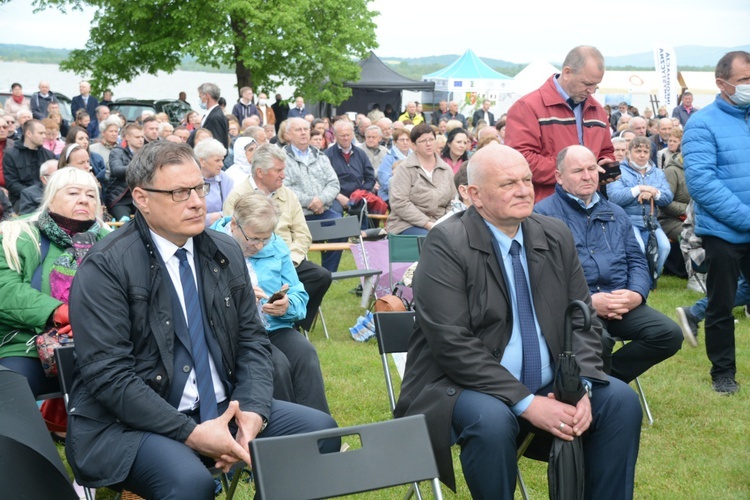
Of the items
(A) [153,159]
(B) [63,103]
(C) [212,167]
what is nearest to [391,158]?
(C) [212,167]

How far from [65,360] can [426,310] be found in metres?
1.52

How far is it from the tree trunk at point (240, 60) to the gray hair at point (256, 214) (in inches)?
954

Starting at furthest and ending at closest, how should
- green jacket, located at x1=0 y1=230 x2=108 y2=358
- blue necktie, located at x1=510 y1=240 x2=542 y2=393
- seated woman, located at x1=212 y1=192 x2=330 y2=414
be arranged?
1. seated woman, located at x1=212 y1=192 x2=330 y2=414
2. green jacket, located at x1=0 y1=230 x2=108 y2=358
3. blue necktie, located at x1=510 y1=240 x2=542 y2=393

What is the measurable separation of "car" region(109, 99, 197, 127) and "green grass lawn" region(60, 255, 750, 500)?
15496 millimetres

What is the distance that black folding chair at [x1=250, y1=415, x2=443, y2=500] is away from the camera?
2607mm

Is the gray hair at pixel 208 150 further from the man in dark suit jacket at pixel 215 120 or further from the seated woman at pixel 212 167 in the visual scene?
the man in dark suit jacket at pixel 215 120

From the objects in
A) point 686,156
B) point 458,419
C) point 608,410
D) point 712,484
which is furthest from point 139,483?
point 686,156

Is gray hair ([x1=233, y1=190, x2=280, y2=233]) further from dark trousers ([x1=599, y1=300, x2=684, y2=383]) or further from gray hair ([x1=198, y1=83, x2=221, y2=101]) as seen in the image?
gray hair ([x1=198, y1=83, x2=221, y2=101])

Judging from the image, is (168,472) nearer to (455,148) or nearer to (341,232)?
(341,232)

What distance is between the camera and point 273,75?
29750 mm

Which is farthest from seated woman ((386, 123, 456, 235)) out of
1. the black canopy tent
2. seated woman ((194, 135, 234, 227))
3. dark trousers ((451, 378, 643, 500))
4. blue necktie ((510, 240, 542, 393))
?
the black canopy tent

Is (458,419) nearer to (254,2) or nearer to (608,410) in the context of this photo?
(608,410)

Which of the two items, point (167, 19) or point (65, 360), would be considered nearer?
point (65, 360)

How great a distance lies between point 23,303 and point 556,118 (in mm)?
3231
